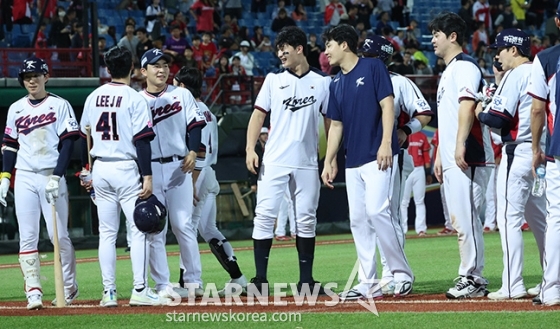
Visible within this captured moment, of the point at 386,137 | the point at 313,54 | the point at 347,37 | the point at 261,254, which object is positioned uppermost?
the point at 347,37

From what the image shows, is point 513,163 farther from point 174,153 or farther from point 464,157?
point 174,153

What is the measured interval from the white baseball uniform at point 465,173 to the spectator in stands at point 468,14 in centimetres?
1982

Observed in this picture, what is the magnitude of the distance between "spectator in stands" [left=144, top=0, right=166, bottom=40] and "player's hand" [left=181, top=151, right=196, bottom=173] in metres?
15.3

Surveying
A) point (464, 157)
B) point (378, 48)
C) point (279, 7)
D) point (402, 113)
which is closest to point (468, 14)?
point (279, 7)

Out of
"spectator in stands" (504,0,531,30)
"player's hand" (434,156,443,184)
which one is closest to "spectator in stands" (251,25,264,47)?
"spectator in stands" (504,0,531,30)

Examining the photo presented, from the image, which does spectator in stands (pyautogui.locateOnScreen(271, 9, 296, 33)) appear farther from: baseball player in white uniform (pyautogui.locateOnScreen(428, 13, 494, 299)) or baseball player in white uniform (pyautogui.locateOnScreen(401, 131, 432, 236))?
baseball player in white uniform (pyautogui.locateOnScreen(428, 13, 494, 299))

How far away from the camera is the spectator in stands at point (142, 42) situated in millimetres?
22234

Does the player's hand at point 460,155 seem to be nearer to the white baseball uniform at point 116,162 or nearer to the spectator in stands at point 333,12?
the white baseball uniform at point 116,162

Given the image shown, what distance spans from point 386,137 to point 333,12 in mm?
19600

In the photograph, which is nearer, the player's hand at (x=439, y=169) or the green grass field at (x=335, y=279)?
the green grass field at (x=335, y=279)

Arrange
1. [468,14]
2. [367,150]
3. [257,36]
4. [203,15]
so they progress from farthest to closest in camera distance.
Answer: [468,14] → [257,36] → [203,15] → [367,150]

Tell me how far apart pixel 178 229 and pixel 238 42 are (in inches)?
656

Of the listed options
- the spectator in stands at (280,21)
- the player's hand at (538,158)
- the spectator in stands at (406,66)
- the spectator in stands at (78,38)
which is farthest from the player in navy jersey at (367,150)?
the spectator in stands at (280,21)

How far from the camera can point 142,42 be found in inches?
882
